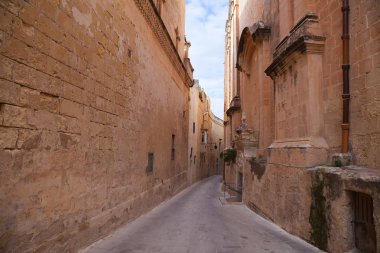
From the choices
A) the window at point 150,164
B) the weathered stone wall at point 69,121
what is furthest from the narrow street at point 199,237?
the window at point 150,164

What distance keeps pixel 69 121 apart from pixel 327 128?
414 centimetres

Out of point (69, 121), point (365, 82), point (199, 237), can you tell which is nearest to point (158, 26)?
point (69, 121)

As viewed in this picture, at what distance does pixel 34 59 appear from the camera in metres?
3.53

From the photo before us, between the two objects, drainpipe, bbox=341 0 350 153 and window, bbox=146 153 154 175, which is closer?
drainpipe, bbox=341 0 350 153

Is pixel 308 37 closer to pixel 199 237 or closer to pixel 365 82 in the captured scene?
pixel 365 82

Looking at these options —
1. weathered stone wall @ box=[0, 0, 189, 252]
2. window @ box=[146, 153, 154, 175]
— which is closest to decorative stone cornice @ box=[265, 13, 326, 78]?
weathered stone wall @ box=[0, 0, 189, 252]

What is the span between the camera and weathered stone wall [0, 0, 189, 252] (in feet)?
10.6

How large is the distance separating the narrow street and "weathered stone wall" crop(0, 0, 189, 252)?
349 mm

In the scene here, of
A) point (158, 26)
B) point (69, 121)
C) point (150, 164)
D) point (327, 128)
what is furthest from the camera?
point (158, 26)

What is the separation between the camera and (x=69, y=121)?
14.3 feet

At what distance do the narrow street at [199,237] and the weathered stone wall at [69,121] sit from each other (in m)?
0.35

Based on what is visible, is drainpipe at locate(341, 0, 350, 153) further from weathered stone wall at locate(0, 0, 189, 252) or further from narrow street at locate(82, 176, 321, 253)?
weathered stone wall at locate(0, 0, 189, 252)

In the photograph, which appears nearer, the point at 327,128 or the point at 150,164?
the point at 327,128

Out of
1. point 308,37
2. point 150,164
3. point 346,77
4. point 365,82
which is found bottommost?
point 150,164
